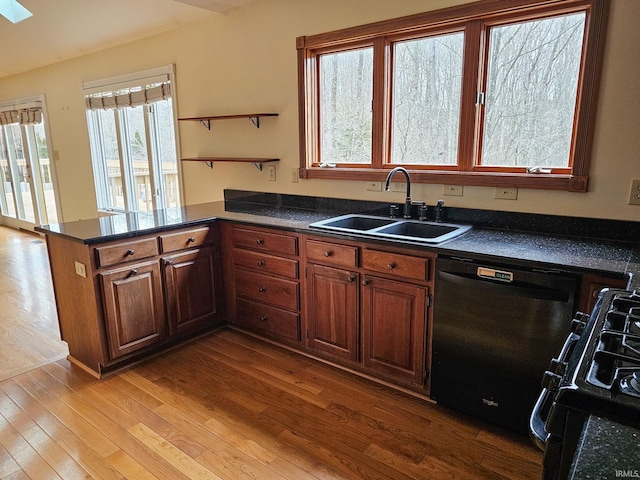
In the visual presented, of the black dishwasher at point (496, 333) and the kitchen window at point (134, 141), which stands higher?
the kitchen window at point (134, 141)

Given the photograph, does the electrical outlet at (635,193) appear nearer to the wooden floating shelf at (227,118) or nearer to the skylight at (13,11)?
the wooden floating shelf at (227,118)

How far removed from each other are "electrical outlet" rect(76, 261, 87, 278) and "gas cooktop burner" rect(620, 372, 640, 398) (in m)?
2.49

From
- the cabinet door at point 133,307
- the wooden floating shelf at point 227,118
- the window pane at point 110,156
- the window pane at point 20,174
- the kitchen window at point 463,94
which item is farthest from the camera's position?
the window pane at point 20,174

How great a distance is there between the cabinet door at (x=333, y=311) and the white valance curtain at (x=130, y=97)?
263cm

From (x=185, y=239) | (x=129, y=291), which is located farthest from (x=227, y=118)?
(x=129, y=291)

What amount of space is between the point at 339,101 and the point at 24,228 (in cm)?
642

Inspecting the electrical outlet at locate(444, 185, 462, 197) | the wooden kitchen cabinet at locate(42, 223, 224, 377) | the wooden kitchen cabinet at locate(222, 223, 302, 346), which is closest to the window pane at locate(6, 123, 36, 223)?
the wooden kitchen cabinet at locate(42, 223, 224, 377)

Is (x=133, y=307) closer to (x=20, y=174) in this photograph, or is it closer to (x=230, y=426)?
(x=230, y=426)

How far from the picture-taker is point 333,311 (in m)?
2.56

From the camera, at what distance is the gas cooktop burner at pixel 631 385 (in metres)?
0.75

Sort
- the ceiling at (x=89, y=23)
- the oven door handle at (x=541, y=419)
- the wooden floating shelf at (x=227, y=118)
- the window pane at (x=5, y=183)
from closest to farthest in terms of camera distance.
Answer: the oven door handle at (x=541, y=419), the wooden floating shelf at (x=227, y=118), the ceiling at (x=89, y=23), the window pane at (x=5, y=183)

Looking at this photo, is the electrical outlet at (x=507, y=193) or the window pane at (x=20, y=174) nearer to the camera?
the electrical outlet at (x=507, y=193)

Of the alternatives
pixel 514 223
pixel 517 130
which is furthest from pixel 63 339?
pixel 517 130

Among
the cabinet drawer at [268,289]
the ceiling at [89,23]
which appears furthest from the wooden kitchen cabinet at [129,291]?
the ceiling at [89,23]
